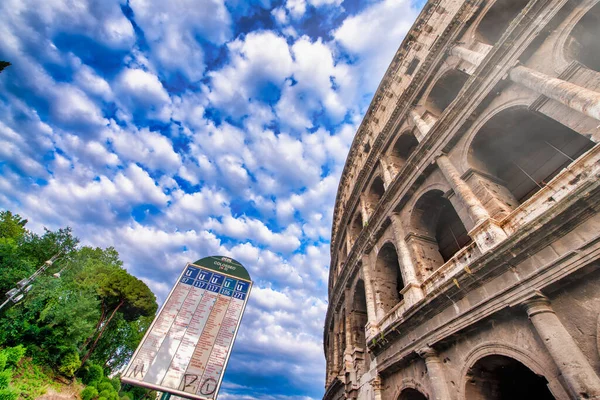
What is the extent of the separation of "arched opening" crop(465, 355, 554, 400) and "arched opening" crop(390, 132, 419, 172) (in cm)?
909

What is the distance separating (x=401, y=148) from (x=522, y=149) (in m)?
5.63

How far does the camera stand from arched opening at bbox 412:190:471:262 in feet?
29.3

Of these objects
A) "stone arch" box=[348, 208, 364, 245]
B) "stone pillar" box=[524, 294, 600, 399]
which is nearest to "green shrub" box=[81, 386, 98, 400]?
"stone arch" box=[348, 208, 364, 245]

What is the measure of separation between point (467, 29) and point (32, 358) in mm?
29001

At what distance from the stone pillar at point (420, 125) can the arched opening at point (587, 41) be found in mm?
4191

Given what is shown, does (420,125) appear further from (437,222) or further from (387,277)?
(387,277)

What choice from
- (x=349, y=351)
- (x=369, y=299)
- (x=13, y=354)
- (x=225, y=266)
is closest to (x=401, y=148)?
(x=369, y=299)

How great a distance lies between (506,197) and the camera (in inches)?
273

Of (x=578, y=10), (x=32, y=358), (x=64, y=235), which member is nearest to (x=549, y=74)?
(x=578, y=10)

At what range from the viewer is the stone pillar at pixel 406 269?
6988mm

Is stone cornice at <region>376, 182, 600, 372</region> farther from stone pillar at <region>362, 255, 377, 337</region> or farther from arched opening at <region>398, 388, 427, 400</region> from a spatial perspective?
stone pillar at <region>362, 255, 377, 337</region>

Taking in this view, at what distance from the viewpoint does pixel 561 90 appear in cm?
530

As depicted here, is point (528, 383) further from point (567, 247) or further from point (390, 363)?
point (567, 247)

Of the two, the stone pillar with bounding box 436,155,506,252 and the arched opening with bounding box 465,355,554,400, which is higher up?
the stone pillar with bounding box 436,155,506,252
